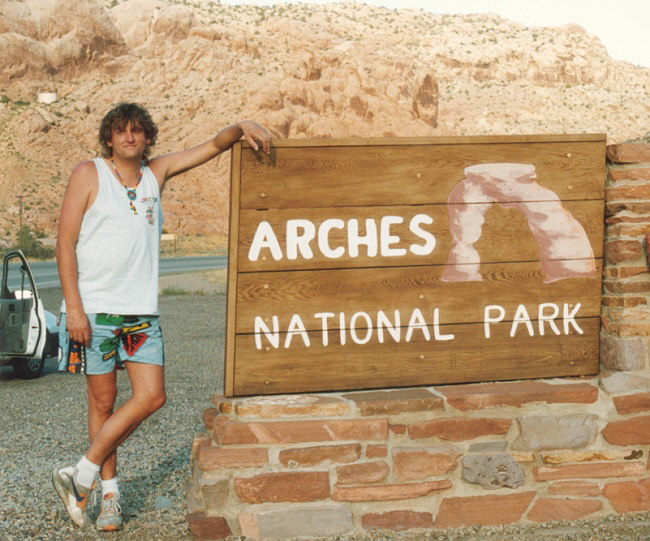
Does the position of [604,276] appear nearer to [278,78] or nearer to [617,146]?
[617,146]

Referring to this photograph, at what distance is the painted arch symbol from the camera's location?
142 inches

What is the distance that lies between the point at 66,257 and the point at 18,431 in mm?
3088

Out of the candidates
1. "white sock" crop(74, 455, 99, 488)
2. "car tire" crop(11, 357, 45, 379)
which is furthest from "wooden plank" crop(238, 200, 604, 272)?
"car tire" crop(11, 357, 45, 379)

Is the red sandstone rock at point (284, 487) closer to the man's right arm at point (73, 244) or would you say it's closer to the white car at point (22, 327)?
the man's right arm at point (73, 244)

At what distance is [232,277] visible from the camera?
3.40 m

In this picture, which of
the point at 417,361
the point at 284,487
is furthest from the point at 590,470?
the point at 284,487

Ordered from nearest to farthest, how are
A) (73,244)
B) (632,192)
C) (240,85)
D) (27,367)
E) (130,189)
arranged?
(73,244) → (130,189) → (632,192) → (27,367) → (240,85)

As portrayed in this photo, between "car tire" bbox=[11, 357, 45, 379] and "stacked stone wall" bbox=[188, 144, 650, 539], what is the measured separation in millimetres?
5025

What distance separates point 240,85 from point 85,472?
208 ft

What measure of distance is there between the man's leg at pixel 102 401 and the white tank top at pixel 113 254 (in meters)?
0.32

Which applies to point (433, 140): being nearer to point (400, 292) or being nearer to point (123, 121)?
point (400, 292)

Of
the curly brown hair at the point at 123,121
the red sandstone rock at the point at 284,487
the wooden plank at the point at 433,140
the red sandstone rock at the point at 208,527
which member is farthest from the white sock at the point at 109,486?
the wooden plank at the point at 433,140

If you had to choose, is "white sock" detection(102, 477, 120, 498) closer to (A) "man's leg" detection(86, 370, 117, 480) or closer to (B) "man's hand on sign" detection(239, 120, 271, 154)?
(A) "man's leg" detection(86, 370, 117, 480)

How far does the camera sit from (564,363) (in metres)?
3.74
